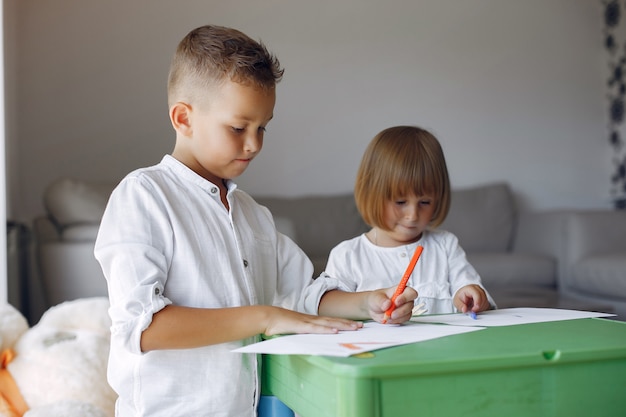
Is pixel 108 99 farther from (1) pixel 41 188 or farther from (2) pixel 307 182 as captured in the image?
(2) pixel 307 182

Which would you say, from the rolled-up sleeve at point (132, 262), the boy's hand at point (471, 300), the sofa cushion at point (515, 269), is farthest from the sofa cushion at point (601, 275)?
the rolled-up sleeve at point (132, 262)

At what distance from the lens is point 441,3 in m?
4.01

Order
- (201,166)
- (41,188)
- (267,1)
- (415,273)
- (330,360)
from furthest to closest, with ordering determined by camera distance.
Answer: (267,1)
(41,188)
(415,273)
(201,166)
(330,360)

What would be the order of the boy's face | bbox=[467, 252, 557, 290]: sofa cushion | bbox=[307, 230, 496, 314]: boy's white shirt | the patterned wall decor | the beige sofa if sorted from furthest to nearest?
the patterned wall decor < bbox=[467, 252, 557, 290]: sofa cushion < the beige sofa < bbox=[307, 230, 496, 314]: boy's white shirt < the boy's face

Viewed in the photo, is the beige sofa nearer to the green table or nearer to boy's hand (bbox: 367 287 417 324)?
boy's hand (bbox: 367 287 417 324)

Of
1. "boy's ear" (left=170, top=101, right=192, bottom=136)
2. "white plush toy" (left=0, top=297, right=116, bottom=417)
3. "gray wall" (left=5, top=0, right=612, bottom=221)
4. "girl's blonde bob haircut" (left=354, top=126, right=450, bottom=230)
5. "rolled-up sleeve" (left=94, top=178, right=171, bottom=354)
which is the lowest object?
"white plush toy" (left=0, top=297, right=116, bottom=417)

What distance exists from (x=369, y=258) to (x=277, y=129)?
2.22 m

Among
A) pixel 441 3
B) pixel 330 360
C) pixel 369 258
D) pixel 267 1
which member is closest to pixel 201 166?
pixel 330 360

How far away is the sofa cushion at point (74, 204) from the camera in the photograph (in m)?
2.74

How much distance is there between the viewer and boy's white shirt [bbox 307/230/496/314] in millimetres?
1528

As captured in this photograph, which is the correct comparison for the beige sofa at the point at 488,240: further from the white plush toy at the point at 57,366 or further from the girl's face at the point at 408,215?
the girl's face at the point at 408,215

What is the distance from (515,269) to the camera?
3.24 meters

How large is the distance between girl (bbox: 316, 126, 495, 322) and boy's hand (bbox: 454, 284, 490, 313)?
24 centimetres

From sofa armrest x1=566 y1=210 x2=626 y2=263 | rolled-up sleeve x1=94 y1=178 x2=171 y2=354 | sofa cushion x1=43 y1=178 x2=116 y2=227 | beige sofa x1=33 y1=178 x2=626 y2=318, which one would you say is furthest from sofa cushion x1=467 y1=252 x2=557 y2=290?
rolled-up sleeve x1=94 y1=178 x2=171 y2=354
